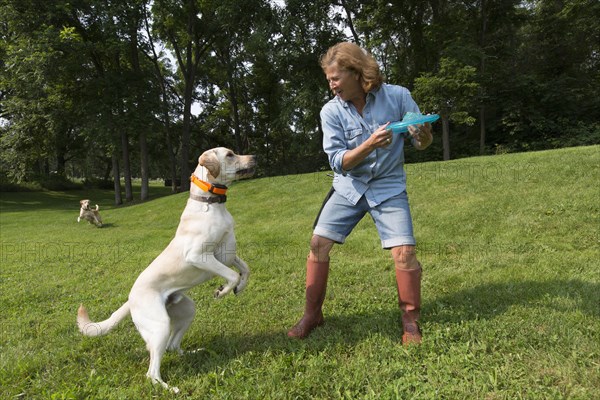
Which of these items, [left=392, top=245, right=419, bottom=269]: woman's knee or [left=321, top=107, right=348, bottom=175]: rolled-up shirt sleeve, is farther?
[left=321, top=107, right=348, bottom=175]: rolled-up shirt sleeve

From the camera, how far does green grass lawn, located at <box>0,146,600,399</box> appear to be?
2602mm

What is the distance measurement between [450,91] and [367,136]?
56.7 feet

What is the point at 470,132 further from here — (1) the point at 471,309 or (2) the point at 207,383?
(2) the point at 207,383

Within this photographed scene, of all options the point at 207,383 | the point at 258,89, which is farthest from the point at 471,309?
the point at 258,89

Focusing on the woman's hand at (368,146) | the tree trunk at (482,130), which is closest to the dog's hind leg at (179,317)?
the woman's hand at (368,146)

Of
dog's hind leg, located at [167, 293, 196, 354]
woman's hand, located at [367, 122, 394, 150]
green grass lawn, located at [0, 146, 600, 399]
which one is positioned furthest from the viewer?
dog's hind leg, located at [167, 293, 196, 354]

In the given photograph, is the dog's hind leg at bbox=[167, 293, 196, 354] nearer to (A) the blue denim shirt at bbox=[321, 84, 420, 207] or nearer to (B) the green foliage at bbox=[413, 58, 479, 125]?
(A) the blue denim shirt at bbox=[321, 84, 420, 207]

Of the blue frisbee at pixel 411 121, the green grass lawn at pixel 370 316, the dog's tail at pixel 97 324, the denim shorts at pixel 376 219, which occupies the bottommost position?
the green grass lawn at pixel 370 316

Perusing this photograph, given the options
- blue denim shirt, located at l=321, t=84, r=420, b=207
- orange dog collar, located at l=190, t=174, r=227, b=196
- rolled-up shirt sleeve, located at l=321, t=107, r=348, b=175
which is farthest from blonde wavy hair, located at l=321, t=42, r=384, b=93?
orange dog collar, located at l=190, t=174, r=227, b=196

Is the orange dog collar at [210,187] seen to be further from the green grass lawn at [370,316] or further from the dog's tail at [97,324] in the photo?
the green grass lawn at [370,316]

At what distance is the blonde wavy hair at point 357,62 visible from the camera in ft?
9.83

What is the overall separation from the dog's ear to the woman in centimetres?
95

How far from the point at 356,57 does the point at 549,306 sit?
2880 mm

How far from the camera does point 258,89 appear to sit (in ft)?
109
